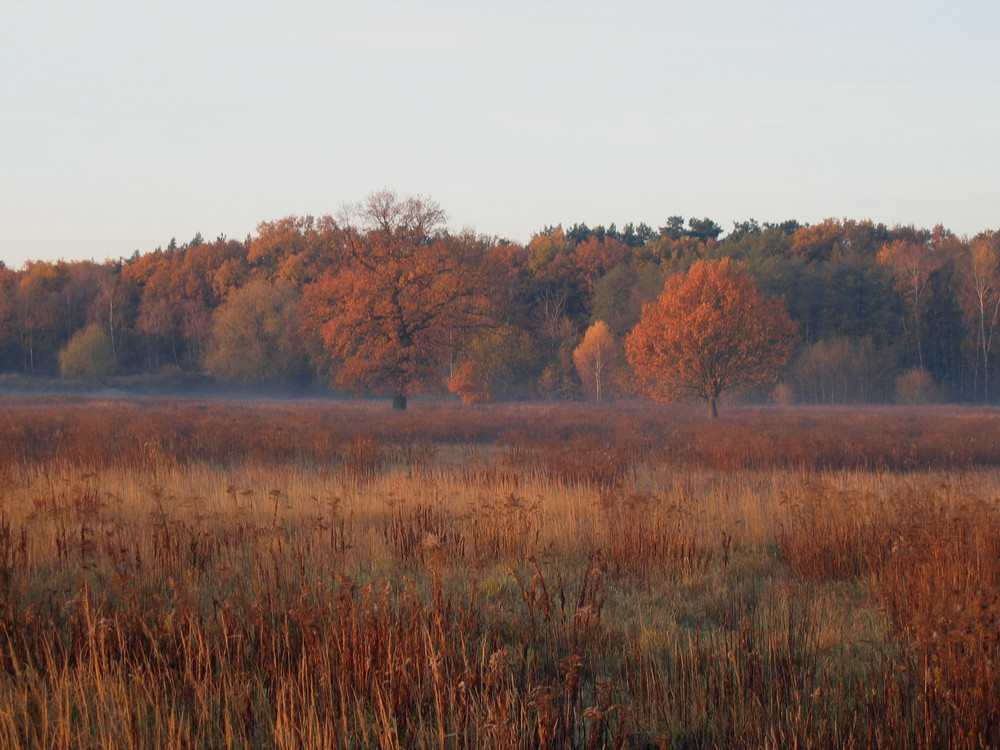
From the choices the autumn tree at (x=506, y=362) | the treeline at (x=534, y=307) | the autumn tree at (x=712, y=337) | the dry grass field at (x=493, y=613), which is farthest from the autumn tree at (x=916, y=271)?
the dry grass field at (x=493, y=613)

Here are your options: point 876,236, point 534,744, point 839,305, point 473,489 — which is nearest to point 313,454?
point 473,489

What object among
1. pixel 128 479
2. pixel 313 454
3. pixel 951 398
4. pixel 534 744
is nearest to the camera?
pixel 534 744

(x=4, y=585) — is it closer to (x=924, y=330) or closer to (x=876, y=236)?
(x=924, y=330)

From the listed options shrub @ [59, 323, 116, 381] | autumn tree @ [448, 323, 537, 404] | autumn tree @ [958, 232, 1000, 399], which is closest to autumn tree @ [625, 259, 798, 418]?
autumn tree @ [448, 323, 537, 404]

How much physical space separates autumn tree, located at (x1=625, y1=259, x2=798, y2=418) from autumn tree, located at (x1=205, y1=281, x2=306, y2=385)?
33679mm

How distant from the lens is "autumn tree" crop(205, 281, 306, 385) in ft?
199

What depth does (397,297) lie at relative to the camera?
33656 mm

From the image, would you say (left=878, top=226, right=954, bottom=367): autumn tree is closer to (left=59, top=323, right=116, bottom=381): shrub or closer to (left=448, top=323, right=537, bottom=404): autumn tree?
(left=448, top=323, right=537, bottom=404): autumn tree

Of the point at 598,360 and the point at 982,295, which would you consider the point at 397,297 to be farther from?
the point at 982,295

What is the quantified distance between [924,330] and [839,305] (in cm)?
666

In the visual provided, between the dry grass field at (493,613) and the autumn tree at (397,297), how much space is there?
20872 millimetres

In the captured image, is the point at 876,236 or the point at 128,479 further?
the point at 876,236

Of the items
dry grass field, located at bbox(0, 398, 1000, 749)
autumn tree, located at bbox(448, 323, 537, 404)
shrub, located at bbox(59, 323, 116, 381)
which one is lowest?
dry grass field, located at bbox(0, 398, 1000, 749)

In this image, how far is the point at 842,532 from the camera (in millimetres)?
7285
